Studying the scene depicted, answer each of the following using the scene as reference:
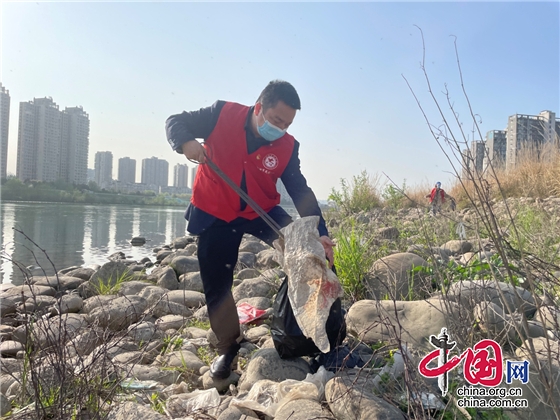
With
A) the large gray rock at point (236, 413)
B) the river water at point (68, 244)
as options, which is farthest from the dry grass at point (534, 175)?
the river water at point (68, 244)

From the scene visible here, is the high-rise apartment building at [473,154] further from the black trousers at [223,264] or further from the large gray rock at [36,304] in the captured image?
the large gray rock at [36,304]

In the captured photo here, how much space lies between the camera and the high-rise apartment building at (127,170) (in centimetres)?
4031

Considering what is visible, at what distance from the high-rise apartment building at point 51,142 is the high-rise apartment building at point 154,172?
577 inches

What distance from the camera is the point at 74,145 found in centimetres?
2605

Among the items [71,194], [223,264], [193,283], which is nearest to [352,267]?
[223,264]

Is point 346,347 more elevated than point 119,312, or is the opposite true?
point 346,347

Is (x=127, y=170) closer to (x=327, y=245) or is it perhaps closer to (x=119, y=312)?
(x=119, y=312)

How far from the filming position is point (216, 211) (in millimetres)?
2557

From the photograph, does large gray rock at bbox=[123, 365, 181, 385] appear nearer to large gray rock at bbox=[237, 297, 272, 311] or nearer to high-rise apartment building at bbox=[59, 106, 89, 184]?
large gray rock at bbox=[237, 297, 272, 311]

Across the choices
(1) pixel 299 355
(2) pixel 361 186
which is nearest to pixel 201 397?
(1) pixel 299 355

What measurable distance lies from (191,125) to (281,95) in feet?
2.04

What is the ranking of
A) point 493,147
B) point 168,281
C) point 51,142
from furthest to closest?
point 51,142
point 168,281
point 493,147

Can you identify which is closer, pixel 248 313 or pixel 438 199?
pixel 248 313

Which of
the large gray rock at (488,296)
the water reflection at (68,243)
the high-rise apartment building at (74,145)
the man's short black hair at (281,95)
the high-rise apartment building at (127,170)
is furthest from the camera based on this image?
the high-rise apartment building at (127,170)
